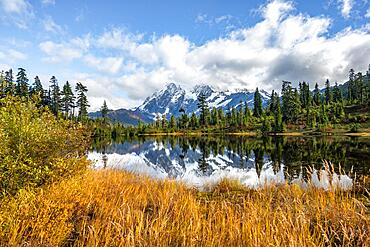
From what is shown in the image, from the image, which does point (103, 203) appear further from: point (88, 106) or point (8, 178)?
point (88, 106)

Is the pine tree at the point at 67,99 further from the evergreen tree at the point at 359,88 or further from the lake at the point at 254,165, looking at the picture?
the evergreen tree at the point at 359,88

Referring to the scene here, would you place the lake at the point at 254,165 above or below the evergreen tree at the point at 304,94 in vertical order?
below

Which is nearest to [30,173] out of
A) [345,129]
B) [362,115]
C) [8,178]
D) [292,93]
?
[8,178]

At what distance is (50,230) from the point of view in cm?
507

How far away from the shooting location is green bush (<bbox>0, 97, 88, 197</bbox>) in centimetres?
530

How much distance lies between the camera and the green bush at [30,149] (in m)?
5.30

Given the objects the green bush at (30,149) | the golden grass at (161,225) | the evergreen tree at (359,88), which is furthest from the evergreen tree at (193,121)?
the golden grass at (161,225)

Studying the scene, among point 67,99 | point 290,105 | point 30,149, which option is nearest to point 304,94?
point 290,105

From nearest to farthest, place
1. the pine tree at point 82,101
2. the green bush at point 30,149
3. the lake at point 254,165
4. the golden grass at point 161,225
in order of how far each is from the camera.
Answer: the golden grass at point 161,225
the green bush at point 30,149
the lake at point 254,165
the pine tree at point 82,101

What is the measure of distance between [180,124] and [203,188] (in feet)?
377

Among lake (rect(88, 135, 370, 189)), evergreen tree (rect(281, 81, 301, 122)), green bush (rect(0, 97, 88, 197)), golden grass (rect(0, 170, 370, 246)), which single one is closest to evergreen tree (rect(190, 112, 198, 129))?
evergreen tree (rect(281, 81, 301, 122))

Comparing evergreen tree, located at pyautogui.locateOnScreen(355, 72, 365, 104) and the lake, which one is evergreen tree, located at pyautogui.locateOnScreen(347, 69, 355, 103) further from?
the lake

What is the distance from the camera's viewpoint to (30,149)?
6.02 m

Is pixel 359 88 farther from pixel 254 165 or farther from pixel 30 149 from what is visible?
pixel 30 149
